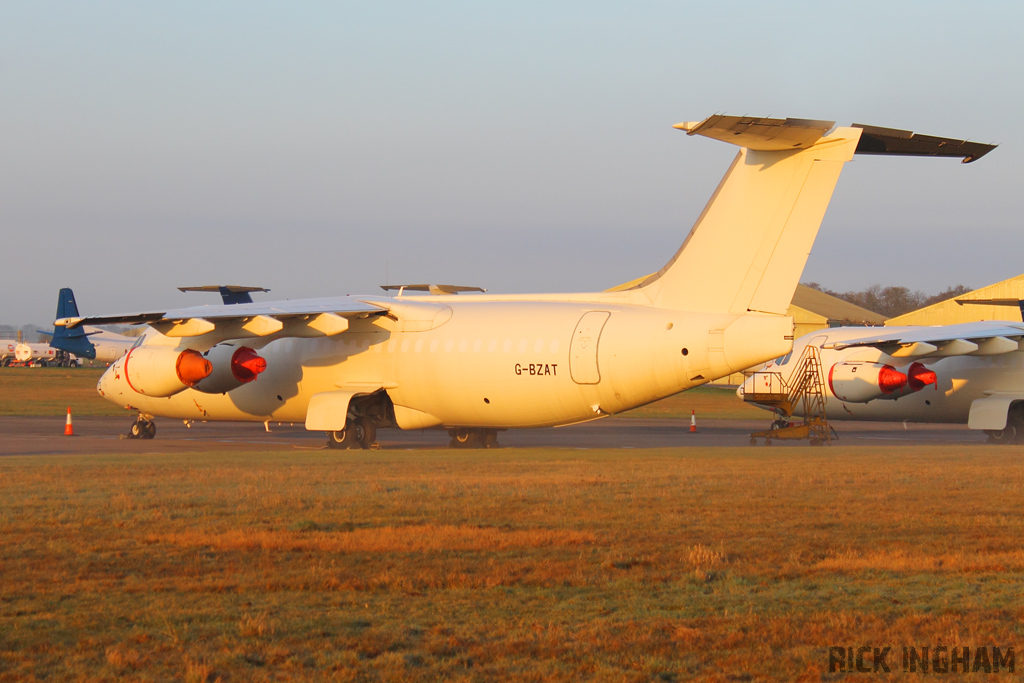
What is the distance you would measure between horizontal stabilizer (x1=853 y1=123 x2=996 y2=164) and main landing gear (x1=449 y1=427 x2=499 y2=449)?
1110cm

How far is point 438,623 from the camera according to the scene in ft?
19.1

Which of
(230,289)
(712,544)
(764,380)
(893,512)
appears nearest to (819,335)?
(764,380)

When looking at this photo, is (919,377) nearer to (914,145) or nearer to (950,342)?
(950,342)

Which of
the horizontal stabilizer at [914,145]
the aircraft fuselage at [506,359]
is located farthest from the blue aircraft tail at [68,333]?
the horizontal stabilizer at [914,145]

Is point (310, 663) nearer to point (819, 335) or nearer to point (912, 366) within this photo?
point (912, 366)

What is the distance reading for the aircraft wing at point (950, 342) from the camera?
80.8ft

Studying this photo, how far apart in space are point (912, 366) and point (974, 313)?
3566cm

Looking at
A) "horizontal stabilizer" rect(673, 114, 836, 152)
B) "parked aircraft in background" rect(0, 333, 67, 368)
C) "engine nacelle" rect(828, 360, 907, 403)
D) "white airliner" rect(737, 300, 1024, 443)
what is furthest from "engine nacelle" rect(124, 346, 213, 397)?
"parked aircraft in background" rect(0, 333, 67, 368)

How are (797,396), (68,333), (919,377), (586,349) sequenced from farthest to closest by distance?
(68,333)
(797,396)
(919,377)
(586,349)

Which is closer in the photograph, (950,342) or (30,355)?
(950,342)

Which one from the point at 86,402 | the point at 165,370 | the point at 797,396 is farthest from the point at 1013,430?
the point at 86,402

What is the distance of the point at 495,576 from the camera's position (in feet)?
23.4

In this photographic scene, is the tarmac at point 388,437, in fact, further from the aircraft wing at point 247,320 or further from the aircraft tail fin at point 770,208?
the aircraft tail fin at point 770,208

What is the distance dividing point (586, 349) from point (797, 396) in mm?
12839
